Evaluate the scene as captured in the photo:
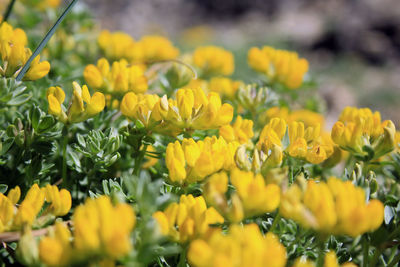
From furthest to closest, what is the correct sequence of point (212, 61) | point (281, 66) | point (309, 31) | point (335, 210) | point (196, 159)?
point (309, 31), point (212, 61), point (281, 66), point (196, 159), point (335, 210)

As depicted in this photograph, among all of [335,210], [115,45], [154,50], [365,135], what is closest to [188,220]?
[335,210]

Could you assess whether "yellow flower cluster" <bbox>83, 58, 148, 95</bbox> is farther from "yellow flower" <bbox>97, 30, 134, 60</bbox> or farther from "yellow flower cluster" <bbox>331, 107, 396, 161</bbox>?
"yellow flower" <bbox>97, 30, 134, 60</bbox>

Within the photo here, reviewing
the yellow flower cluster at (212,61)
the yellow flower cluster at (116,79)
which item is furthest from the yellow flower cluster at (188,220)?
the yellow flower cluster at (212,61)

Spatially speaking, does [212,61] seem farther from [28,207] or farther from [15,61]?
[28,207]

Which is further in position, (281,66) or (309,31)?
(309,31)

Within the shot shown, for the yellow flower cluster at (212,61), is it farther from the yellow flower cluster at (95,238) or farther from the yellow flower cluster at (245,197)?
the yellow flower cluster at (95,238)

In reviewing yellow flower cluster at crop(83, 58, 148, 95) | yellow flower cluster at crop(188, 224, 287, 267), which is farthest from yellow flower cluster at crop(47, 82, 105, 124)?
yellow flower cluster at crop(188, 224, 287, 267)

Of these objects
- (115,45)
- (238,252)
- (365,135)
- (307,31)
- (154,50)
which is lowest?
(307,31)
